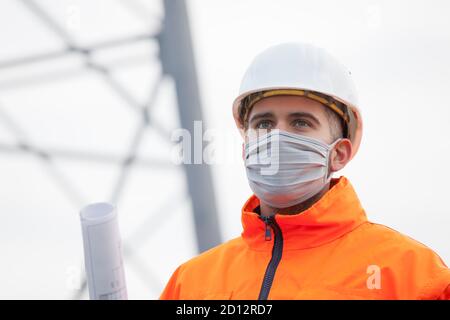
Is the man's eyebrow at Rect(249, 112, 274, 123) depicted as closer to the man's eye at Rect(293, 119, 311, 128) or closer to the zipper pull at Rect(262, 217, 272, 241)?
the man's eye at Rect(293, 119, 311, 128)

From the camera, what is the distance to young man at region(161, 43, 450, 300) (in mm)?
1844

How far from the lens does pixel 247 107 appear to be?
2.29 metres

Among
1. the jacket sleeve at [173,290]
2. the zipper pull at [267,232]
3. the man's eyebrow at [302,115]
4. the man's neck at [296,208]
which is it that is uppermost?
the man's eyebrow at [302,115]

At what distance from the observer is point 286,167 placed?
2.09 meters

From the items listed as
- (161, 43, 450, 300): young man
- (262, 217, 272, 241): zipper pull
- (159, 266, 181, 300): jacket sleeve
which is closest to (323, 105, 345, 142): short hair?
(161, 43, 450, 300): young man

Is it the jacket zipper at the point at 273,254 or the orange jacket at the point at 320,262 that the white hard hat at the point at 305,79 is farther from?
the jacket zipper at the point at 273,254

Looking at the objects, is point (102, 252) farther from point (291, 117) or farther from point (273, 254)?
point (291, 117)

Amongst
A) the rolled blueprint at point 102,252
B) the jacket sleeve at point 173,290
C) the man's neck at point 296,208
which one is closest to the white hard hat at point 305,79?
the man's neck at point 296,208

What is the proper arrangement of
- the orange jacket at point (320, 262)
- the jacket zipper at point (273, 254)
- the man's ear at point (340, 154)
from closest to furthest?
the orange jacket at point (320, 262) → the jacket zipper at point (273, 254) → the man's ear at point (340, 154)

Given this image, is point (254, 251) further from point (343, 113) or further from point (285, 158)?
point (343, 113)

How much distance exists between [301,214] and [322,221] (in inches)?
2.7

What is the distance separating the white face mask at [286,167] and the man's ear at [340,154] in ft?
0.19

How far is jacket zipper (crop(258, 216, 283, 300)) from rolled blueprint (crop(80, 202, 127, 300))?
47 cm

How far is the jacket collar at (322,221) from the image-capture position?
1.99m
